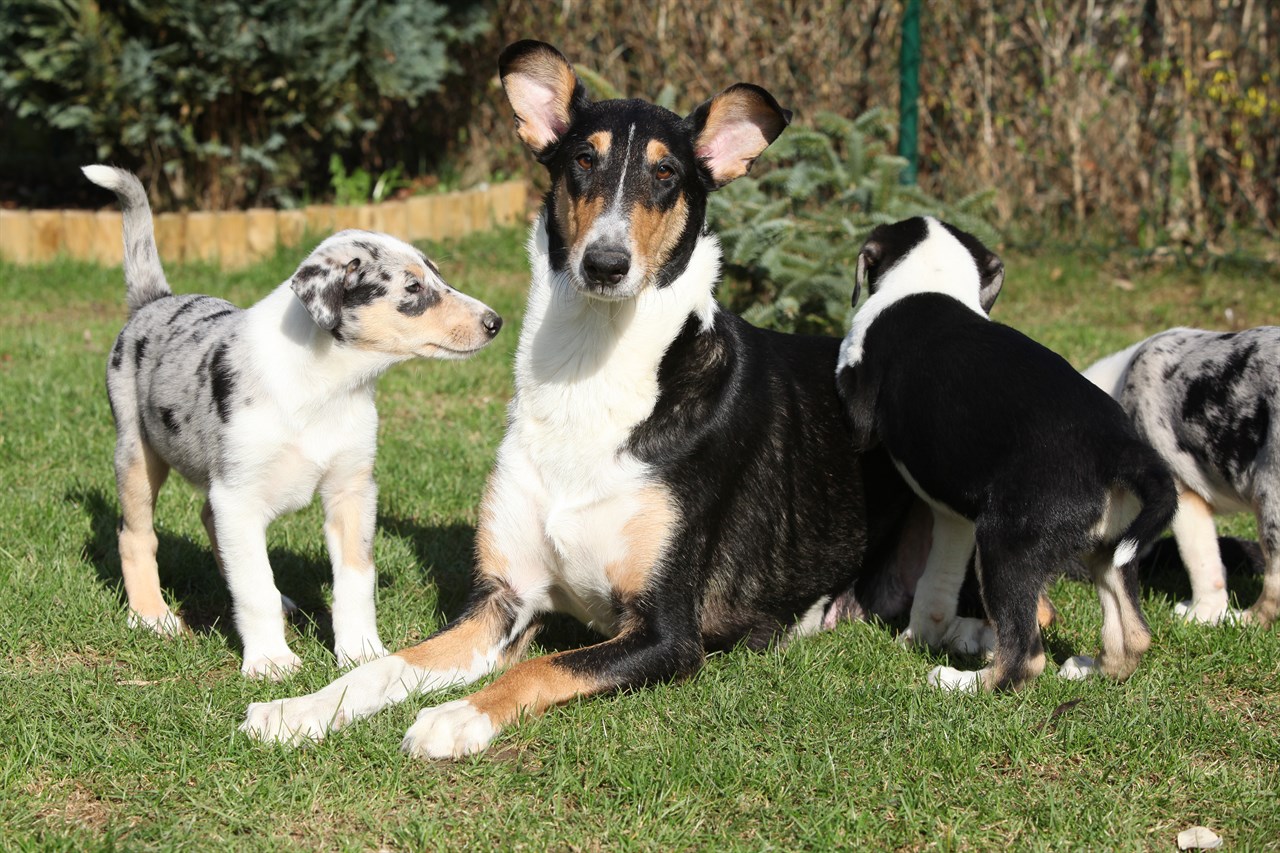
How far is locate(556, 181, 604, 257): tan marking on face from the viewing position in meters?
4.16

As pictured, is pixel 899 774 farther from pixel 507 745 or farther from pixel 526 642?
pixel 526 642

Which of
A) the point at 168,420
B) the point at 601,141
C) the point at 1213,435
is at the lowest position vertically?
the point at 168,420

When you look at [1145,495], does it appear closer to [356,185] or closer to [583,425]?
[583,425]

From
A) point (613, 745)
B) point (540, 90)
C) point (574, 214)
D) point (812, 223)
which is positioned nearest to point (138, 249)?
point (540, 90)

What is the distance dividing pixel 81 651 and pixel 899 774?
9.20 ft

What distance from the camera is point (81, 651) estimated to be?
4562mm

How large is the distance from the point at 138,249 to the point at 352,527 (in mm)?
1580

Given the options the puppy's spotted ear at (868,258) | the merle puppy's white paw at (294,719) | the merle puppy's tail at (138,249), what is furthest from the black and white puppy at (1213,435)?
the merle puppy's tail at (138,249)

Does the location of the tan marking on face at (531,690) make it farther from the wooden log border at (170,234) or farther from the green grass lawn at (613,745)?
the wooden log border at (170,234)

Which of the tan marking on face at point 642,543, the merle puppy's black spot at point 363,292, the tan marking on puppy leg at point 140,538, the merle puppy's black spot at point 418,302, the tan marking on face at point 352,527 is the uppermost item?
the merle puppy's black spot at point 363,292

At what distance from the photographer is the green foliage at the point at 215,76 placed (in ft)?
32.0

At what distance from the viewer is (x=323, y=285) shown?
4367 mm

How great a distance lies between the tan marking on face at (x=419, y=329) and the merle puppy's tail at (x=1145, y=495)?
7.06 ft

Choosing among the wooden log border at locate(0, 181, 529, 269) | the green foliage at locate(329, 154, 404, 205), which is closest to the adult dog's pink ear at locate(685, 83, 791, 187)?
the wooden log border at locate(0, 181, 529, 269)
